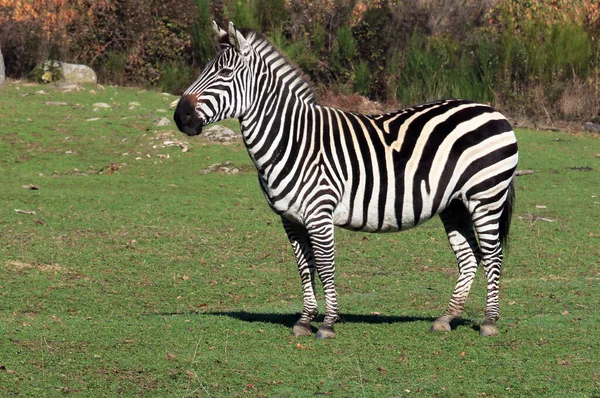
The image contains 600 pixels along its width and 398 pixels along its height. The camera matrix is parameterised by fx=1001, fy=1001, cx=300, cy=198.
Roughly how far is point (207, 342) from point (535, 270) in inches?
199

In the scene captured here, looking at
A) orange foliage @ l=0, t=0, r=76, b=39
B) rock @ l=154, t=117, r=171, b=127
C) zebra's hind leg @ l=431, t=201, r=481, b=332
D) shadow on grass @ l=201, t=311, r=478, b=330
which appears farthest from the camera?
orange foliage @ l=0, t=0, r=76, b=39

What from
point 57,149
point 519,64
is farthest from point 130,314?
point 519,64

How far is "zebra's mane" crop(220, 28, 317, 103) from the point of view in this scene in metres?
8.06

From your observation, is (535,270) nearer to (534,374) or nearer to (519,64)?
(534,374)

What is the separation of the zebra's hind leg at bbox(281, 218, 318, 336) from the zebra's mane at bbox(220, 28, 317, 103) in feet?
3.53

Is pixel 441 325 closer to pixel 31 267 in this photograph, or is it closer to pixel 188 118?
pixel 188 118

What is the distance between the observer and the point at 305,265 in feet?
27.0

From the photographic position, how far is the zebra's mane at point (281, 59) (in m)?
8.06

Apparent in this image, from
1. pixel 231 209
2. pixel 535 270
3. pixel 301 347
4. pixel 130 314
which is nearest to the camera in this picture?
pixel 301 347

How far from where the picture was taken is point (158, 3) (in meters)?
23.8

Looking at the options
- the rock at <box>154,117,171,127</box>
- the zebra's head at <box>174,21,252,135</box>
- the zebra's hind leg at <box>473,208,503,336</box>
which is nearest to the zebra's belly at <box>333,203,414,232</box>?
the zebra's hind leg at <box>473,208,503,336</box>

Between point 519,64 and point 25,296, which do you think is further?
point 519,64

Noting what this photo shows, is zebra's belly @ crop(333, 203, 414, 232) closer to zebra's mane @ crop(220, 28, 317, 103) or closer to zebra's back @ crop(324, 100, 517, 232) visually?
zebra's back @ crop(324, 100, 517, 232)

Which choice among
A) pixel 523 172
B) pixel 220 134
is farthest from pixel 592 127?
pixel 220 134
